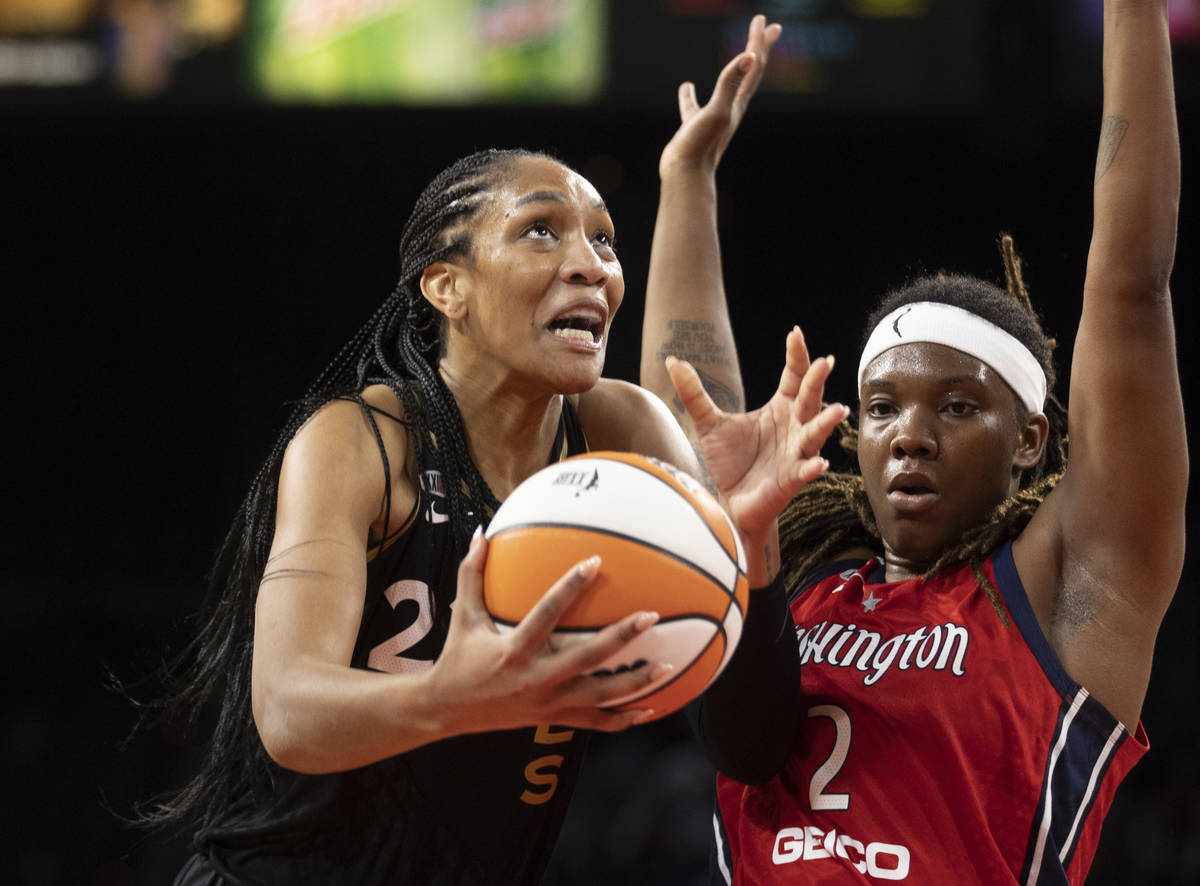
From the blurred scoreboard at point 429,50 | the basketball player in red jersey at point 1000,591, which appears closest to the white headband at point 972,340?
the basketball player in red jersey at point 1000,591

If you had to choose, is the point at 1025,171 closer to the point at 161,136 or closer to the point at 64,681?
the point at 161,136

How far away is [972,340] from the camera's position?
8.99ft

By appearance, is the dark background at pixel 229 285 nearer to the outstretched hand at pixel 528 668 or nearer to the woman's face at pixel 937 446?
the woman's face at pixel 937 446

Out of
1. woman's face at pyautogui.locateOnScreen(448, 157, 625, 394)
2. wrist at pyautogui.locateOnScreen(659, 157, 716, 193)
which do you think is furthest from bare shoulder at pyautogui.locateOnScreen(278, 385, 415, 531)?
wrist at pyautogui.locateOnScreen(659, 157, 716, 193)

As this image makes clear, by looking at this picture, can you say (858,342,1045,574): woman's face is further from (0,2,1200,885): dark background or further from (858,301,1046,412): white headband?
(0,2,1200,885): dark background

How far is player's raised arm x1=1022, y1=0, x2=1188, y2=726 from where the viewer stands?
2.41 meters

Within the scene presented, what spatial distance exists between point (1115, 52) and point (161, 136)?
755 centimetres

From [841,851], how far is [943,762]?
0.24m

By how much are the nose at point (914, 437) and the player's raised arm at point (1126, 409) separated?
261mm

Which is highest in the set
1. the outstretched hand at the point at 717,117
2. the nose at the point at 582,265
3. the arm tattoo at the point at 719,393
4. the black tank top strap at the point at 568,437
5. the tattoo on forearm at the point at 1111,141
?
the outstretched hand at the point at 717,117

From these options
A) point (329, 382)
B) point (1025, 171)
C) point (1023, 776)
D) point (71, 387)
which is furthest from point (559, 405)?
point (71, 387)

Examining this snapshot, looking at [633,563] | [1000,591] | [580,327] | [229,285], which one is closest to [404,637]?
[580,327]

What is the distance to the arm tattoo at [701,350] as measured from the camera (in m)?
3.41

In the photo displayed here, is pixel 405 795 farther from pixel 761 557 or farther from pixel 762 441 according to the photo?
pixel 762 441
